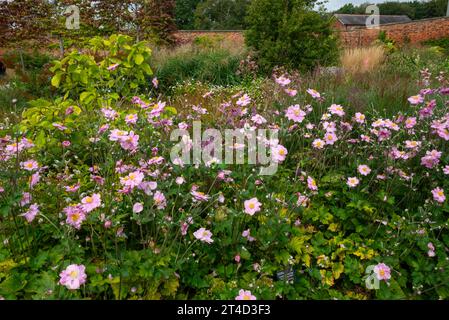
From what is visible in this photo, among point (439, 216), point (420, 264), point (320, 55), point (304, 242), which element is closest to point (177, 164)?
point (304, 242)

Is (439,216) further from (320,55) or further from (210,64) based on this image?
(210,64)

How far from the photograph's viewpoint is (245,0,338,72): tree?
7.66 m

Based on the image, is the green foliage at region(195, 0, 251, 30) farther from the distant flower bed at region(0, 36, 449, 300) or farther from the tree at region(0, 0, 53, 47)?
the distant flower bed at region(0, 36, 449, 300)

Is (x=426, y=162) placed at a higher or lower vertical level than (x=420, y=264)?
higher

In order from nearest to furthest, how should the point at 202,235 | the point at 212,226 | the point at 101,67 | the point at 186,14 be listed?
the point at 202,235, the point at 212,226, the point at 101,67, the point at 186,14

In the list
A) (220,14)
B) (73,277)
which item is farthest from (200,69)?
(220,14)

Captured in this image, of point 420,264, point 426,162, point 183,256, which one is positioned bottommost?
point 420,264

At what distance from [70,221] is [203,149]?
36.3 inches

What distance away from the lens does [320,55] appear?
25.3 ft

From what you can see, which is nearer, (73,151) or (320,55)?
(73,151)

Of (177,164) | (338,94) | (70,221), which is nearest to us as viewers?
(70,221)

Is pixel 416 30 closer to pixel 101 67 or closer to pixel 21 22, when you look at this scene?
pixel 21 22

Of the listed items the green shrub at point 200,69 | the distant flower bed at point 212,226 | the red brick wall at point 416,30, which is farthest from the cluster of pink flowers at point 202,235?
the red brick wall at point 416,30

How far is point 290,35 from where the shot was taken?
7.77 metres
